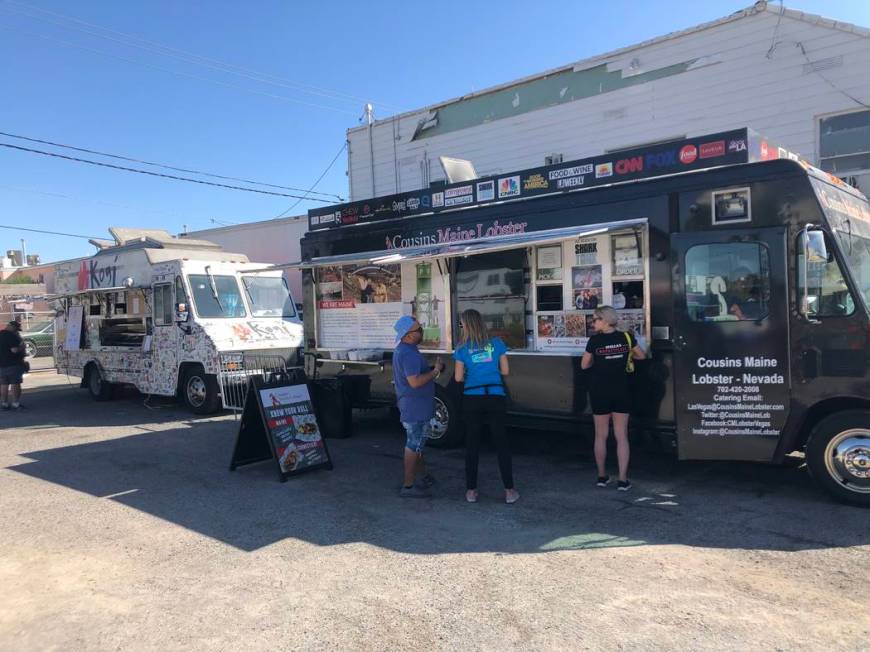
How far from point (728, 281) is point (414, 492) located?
133 inches

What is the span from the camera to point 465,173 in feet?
27.9

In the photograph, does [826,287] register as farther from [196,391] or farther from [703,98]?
[196,391]

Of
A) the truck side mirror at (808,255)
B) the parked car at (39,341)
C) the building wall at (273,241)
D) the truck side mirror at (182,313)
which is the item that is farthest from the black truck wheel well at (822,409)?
the parked car at (39,341)

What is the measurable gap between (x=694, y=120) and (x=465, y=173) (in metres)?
6.19

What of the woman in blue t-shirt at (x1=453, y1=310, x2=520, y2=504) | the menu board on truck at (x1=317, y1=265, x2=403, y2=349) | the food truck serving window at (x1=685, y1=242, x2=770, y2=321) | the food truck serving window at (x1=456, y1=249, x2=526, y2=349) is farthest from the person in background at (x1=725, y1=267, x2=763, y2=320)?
the menu board on truck at (x1=317, y1=265, x2=403, y2=349)

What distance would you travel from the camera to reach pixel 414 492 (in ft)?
19.6

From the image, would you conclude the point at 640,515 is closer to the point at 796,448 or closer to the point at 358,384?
the point at 796,448

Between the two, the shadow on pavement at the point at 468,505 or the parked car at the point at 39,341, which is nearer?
the shadow on pavement at the point at 468,505

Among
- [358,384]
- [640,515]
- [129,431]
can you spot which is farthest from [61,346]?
[640,515]

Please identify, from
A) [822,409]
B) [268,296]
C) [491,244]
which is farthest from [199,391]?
[822,409]

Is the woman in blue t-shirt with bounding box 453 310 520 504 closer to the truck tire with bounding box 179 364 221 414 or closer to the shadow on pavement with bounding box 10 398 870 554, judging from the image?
the shadow on pavement with bounding box 10 398 870 554

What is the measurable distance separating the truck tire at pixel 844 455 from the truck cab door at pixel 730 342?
1.04 feet

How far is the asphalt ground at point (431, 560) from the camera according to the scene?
11.6 ft

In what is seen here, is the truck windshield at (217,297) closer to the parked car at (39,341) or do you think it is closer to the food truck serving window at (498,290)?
the food truck serving window at (498,290)
